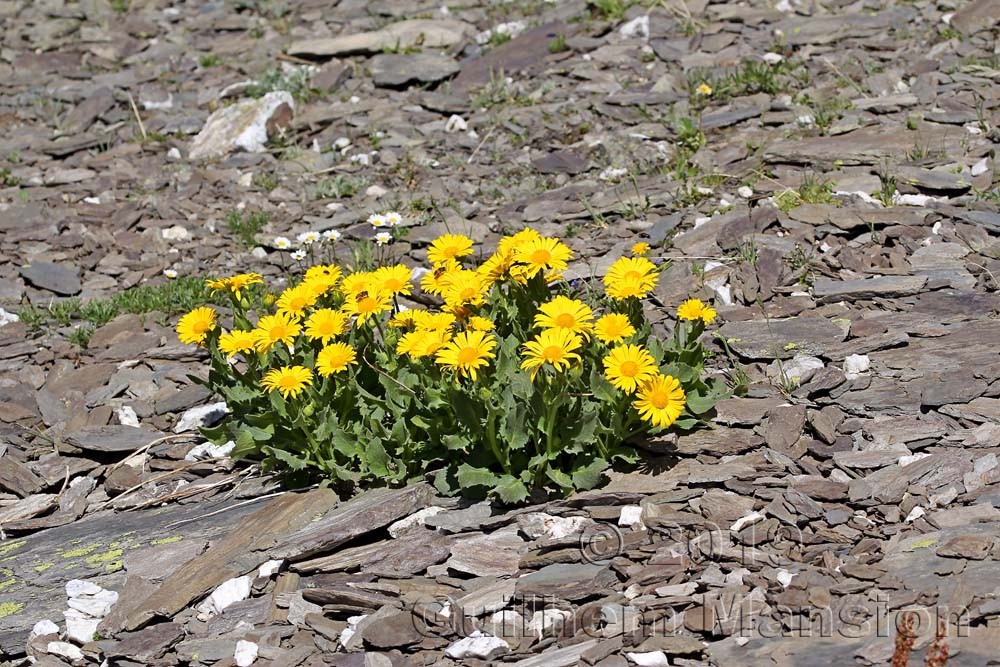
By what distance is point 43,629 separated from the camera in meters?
4.30

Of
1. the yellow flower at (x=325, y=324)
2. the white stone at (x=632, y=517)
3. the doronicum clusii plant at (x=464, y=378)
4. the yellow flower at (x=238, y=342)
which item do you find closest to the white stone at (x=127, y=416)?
the doronicum clusii plant at (x=464, y=378)

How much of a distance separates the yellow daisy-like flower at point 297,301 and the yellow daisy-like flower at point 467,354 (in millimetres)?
808

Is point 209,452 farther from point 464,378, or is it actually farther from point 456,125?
point 456,125

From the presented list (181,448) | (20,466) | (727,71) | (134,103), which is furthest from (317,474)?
(134,103)

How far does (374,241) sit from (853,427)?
351 centimetres

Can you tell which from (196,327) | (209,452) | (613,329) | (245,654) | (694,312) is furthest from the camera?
(209,452)

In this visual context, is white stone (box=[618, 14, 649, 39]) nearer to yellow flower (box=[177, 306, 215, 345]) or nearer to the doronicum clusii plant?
the doronicum clusii plant

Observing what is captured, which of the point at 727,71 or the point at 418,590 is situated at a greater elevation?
the point at 727,71

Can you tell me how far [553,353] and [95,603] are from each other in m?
2.02

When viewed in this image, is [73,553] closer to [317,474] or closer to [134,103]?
[317,474]

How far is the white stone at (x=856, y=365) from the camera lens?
5016 millimetres

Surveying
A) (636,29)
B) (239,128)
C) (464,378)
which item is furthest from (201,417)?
(636,29)

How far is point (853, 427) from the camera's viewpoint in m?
4.66

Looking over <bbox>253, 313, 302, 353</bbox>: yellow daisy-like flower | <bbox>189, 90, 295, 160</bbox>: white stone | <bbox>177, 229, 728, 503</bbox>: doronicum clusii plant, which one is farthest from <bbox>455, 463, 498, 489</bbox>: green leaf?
<bbox>189, 90, 295, 160</bbox>: white stone
